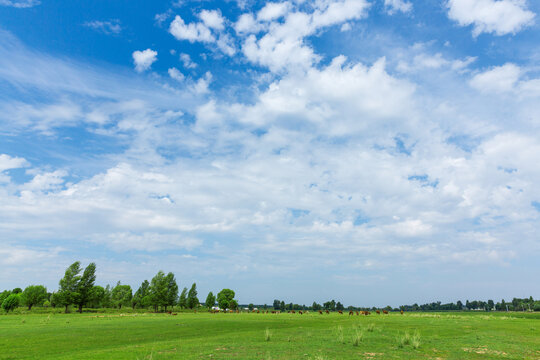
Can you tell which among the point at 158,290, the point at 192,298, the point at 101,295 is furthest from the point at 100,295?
the point at 192,298

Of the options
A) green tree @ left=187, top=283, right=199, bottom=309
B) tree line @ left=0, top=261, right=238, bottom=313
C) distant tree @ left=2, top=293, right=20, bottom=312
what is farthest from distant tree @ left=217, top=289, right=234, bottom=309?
distant tree @ left=2, top=293, right=20, bottom=312

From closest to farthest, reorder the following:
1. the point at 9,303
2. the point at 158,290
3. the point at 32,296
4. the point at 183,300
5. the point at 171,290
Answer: the point at 9,303 → the point at 32,296 → the point at 158,290 → the point at 171,290 → the point at 183,300

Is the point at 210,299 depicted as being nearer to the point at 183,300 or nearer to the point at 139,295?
the point at 183,300

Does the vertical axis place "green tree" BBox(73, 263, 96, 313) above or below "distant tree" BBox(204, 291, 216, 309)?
above

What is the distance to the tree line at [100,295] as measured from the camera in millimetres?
87062

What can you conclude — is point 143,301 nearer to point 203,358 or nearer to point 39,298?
point 39,298

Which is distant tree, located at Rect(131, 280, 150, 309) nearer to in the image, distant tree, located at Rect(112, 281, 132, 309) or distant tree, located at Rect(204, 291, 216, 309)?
distant tree, located at Rect(112, 281, 132, 309)

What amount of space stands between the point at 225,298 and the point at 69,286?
66.8 m

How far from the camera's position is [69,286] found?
87625mm

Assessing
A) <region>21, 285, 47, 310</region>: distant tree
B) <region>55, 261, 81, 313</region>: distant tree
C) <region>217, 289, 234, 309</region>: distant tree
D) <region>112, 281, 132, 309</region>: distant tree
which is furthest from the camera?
<region>217, 289, 234, 309</region>: distant tree

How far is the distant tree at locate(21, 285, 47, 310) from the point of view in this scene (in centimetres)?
9938

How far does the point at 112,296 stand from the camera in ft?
441

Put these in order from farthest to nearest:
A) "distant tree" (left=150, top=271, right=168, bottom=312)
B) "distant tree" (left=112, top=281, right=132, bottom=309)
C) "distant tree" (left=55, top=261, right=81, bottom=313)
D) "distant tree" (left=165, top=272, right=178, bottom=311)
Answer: "distant tree" (left=112, top=281, right=132, bottom=309)
"distant tree" (left=165, top=272, right=178, bottom=311)
"distant tree" (left=150, top=271, right=168, bottom=312)
"distant tree" (left=55, top=261, right=81, bottom=313)

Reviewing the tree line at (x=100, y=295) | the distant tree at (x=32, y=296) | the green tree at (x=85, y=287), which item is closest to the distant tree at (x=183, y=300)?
the tree line at (x=100, y=295)
